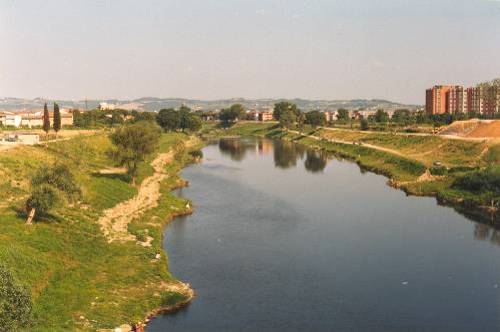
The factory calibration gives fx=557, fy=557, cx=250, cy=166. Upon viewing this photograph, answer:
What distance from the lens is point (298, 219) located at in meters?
49.5

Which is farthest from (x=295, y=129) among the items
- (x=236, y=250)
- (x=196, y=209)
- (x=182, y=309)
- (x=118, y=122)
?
(x=182, y=309)

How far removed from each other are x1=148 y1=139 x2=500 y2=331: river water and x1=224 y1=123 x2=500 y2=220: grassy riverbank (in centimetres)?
299

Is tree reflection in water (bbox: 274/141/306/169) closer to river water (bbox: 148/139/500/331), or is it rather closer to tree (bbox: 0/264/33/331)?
river water (bbox: 148/139/500/331)

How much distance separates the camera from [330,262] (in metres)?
36.6

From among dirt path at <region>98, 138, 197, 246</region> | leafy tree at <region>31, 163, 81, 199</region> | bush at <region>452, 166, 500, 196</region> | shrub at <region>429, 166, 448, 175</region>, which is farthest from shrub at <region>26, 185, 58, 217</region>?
shrub at <region>429, 166, 448, 175</region>

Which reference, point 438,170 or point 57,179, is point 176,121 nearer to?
point 438,170

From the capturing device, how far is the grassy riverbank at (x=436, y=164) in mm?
54381

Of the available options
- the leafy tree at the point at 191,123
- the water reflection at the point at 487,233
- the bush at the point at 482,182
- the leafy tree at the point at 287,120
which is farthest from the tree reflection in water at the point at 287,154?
the water reflection at the point at 487,233

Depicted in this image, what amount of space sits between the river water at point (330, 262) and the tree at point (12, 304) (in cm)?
754

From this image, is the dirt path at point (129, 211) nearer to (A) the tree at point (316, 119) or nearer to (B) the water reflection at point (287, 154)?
(B) the water reflection at point (287, 154)

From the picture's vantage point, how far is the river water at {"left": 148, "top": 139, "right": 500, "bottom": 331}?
1083 inches

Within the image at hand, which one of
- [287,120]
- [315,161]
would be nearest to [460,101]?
[287,120]

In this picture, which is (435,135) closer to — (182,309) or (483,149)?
(483,149)

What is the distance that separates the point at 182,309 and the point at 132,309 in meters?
2.57
